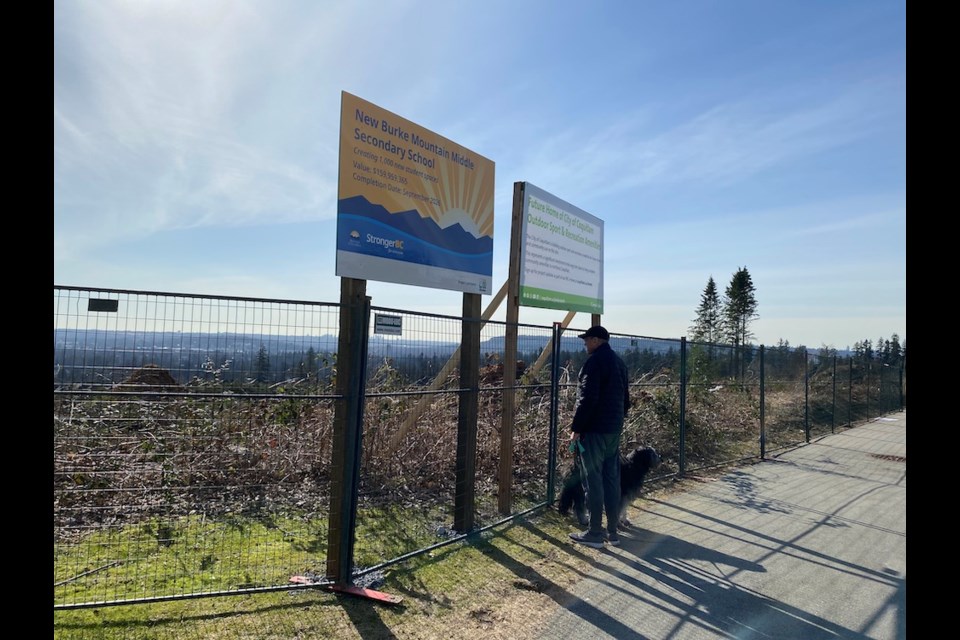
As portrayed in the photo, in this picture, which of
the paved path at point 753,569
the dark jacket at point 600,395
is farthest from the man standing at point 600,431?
the paved path at point 753,569

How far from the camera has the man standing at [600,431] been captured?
18.8 ft

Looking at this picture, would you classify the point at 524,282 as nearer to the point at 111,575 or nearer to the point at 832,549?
the point at 832,549

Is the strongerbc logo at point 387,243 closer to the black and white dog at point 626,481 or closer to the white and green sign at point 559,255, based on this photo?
the white and green sign at point 559,255

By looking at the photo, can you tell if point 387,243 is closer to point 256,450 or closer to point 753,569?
point 256,450

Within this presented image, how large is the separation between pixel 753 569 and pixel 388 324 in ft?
13.2

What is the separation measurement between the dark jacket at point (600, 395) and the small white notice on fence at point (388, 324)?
6.60ft

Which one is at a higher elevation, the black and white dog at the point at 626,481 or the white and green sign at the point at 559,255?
the white and green sign at the point at 559,255

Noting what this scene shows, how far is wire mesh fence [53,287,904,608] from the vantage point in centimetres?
394

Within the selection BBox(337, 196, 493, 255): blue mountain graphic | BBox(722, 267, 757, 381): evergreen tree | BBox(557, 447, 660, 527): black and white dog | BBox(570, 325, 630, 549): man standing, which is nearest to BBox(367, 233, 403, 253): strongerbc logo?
BBox(337, 196, 493, 255): blue mountain graphic

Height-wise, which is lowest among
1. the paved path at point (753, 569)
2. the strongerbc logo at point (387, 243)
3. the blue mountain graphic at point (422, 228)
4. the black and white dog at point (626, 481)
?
the paved path at point (753, 569)

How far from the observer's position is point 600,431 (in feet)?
18.8

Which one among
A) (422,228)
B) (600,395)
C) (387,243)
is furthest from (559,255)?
(387,243)

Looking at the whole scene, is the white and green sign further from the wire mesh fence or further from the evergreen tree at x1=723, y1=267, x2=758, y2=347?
the evergreen tree at x1=723, y1=267, x2=758, y2=347
